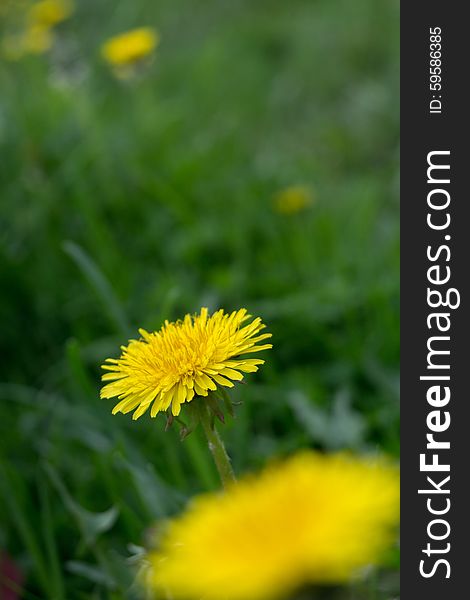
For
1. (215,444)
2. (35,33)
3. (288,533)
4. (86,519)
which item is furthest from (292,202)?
(288,533)

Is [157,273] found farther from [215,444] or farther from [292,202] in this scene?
[215,444]

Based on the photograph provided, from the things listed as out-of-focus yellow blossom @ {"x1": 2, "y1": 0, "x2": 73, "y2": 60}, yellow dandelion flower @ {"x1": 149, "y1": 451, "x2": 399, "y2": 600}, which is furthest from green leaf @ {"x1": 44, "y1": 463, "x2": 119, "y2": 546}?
out-of-focus yellow blossom @ {"x1": 2, "y1": 0, "x2": 73, "y2": 60}

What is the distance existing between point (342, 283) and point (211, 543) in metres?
1.62

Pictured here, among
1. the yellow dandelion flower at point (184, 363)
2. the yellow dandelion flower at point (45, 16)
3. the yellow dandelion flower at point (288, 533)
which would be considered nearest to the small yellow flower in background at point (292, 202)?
the yellow dandelion flower at point (45, 16)

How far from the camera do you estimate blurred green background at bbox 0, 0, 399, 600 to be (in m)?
1.51

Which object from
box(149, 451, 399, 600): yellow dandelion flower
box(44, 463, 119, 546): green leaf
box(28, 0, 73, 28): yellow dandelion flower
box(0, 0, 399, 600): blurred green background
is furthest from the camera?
box(28, 0, 73, 28): yellow dandelion flower

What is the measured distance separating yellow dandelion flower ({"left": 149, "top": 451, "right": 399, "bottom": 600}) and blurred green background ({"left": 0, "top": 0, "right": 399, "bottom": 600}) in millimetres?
529

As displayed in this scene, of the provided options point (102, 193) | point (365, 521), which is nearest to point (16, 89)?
point (102, 193)

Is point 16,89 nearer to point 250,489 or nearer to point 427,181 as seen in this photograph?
point 427,181

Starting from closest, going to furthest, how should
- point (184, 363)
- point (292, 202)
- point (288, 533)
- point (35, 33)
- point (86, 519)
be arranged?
point (288, 533), point (184, 363), point (86, 519), point (292, 202), point (35, 33)

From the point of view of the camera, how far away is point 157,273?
235 centimetres

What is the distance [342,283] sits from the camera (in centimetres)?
213

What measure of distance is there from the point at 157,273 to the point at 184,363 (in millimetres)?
1531

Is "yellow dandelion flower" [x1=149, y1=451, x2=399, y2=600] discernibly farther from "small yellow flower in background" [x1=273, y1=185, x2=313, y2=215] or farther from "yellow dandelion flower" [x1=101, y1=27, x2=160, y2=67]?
"yellow dandelion flower" [x1=101, y1=27, x2=160, y2=67]
